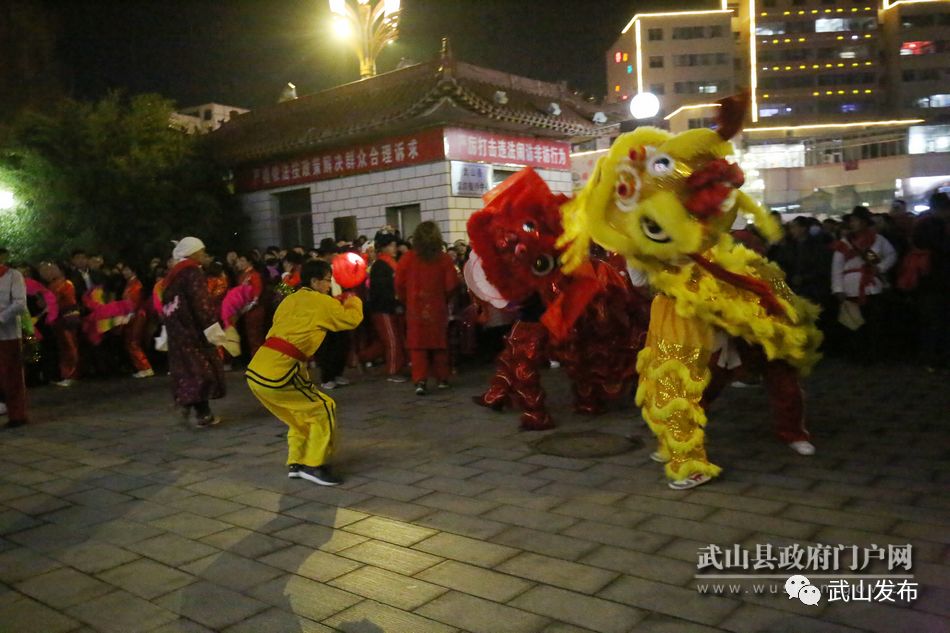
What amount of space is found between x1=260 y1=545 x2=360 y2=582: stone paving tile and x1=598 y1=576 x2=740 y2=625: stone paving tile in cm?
126

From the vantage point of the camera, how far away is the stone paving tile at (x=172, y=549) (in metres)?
3.90

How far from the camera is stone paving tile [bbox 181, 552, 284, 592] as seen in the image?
3555 mm

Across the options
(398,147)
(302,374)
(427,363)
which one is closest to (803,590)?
(302,374)

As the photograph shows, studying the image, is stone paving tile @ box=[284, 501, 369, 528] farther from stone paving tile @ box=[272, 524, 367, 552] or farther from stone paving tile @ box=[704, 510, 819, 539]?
stone paving tile @ box=[704, 510, 819, 539]

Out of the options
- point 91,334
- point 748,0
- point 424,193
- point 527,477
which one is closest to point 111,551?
point 527,477

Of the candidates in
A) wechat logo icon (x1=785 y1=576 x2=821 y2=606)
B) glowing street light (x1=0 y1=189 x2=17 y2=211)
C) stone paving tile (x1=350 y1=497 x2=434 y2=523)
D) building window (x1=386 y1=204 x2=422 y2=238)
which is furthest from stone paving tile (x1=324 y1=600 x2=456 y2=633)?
glowing street light (x1=0 y1=189 x2=17 y2=211)

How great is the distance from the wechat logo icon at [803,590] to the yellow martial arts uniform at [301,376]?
2.97m

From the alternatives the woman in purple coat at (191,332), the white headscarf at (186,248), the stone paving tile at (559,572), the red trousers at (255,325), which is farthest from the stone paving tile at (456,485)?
the red trousers at (255,325)

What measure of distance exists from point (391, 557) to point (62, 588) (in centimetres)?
155

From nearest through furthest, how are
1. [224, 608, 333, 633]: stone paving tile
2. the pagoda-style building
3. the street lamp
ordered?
1. [224, 608, 333, 633]: stone paving tile
2. the pagoda-style building
3. the street lamp

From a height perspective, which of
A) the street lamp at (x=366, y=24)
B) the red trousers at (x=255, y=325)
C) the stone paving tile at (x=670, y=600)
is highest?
the street lamp at (x=366, y=24)

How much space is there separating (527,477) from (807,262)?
Answer: 5.65 metres

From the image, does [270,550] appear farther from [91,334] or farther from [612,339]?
[91,334]

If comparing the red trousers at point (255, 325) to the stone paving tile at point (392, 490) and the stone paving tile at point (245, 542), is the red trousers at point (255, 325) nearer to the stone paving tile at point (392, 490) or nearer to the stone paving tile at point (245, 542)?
the stone paving tile at point (392, 490)
